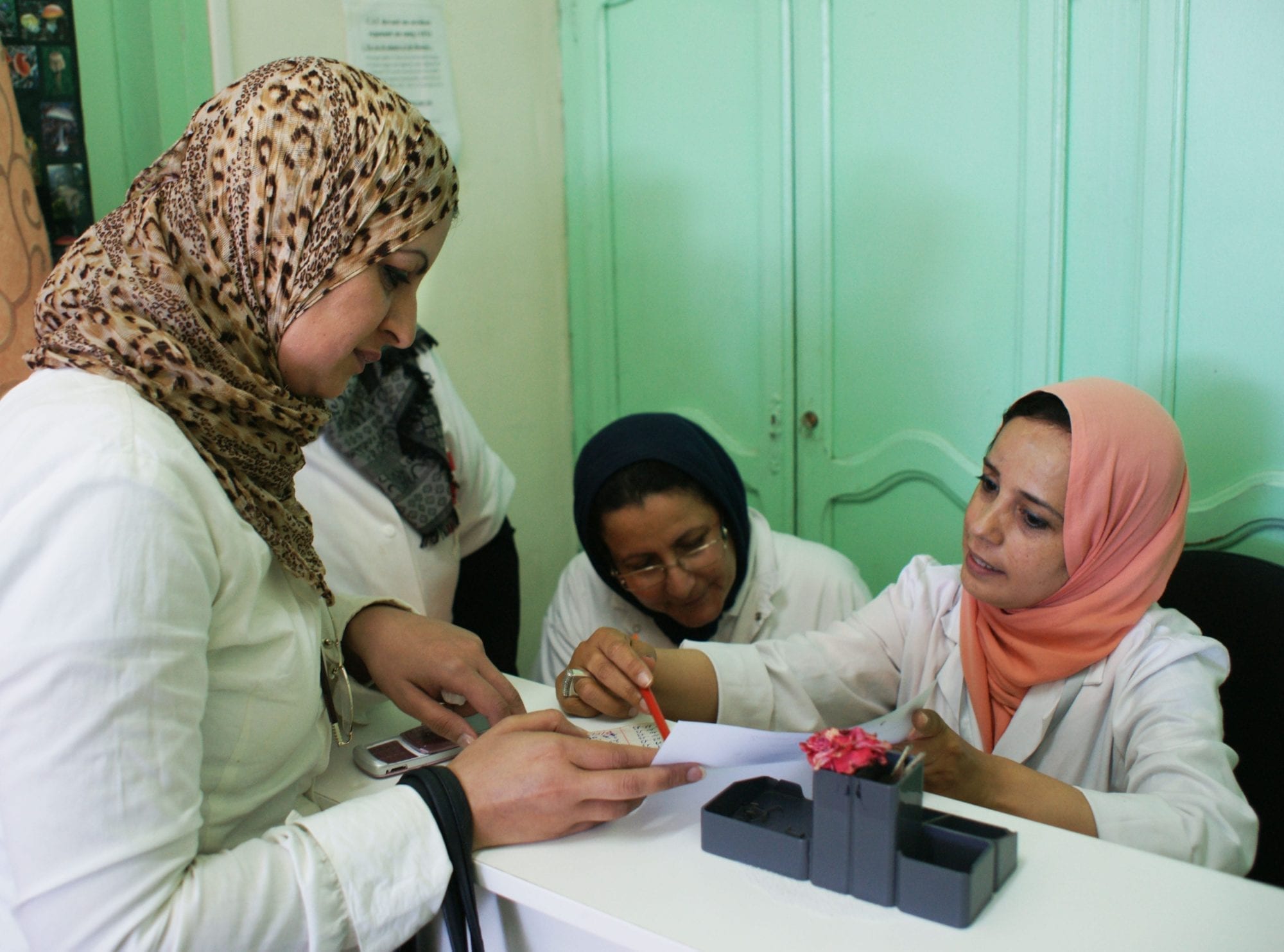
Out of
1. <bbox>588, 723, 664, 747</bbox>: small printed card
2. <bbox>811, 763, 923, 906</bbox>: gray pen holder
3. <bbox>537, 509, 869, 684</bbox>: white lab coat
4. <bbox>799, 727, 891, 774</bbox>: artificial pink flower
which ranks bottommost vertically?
<bbox>537, 509, 869, 684</bbox>: white lab coat

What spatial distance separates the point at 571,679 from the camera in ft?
4.11

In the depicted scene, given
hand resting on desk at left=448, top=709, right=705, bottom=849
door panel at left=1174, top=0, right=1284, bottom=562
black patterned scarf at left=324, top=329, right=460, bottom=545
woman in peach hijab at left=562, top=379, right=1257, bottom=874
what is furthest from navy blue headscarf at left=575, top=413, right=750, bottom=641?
hand resting on desk at left=448, top=709, right=705, bottom=849

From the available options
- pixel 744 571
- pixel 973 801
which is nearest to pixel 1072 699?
pixel 973 801

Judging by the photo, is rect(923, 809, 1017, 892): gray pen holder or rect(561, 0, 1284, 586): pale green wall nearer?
rect(923, 809, 1017, 892): gray pen holder

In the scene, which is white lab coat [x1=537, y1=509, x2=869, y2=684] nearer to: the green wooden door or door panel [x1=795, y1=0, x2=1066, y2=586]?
door panel [x1=795, y1=0, x2=1066, y2=586]

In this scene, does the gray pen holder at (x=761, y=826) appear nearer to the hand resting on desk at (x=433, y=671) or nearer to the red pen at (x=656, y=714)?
the red pen at (x=656, y=714)

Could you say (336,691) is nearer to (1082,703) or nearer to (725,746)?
(725,746)

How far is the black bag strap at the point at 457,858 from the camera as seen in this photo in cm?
86

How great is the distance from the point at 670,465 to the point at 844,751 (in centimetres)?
111

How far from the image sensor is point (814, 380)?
7.85 feet

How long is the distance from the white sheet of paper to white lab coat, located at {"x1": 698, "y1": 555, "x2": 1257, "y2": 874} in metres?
0.41

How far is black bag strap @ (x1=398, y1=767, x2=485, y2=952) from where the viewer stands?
86 cm

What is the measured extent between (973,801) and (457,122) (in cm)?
211

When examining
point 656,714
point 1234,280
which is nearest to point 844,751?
point 656,714
